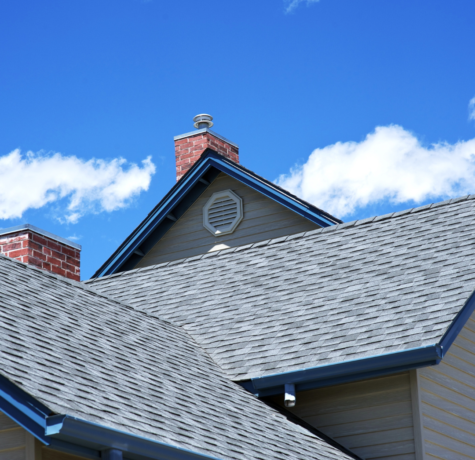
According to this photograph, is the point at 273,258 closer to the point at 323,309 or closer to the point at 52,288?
the point at 323,309

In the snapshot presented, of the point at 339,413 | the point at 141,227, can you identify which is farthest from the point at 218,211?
the point at 339,413

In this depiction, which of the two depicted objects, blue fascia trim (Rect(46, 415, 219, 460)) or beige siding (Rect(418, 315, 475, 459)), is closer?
blue fascia trim (Rect(46, 415, 219, 460))

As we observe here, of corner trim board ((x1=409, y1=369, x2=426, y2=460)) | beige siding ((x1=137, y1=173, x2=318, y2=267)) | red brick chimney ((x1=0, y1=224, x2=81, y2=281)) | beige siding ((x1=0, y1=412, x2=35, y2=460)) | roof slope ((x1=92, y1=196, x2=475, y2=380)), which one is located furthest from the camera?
beige siding ((x1=137, y1=173, x2=318, y2=267))

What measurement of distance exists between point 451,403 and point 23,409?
575cm

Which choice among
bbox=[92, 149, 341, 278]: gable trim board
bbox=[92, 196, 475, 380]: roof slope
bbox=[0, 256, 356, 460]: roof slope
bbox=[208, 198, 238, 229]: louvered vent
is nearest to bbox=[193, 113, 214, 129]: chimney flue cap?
bbox=[92, 149, 341, 278]: gable trim board

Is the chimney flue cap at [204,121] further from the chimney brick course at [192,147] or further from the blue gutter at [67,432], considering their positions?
the blue gutter at [67,432]

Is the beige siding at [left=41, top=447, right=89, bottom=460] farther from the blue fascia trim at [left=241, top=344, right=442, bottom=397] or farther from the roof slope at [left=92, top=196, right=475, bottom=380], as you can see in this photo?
the roof slope at [left=92, top=196, right=475, bottom=380]

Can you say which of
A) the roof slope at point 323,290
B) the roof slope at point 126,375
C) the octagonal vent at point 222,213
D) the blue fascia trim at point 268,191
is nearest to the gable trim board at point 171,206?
the blue fascia trim at point 268,191

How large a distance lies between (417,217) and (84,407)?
829cm

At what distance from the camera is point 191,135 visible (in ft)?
62.3

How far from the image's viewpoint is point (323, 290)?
37.6 feet

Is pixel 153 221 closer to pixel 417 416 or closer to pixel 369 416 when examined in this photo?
pixel 369 416

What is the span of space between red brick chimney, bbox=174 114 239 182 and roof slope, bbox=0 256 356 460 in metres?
7.43

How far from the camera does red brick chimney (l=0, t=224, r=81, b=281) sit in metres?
13.6
